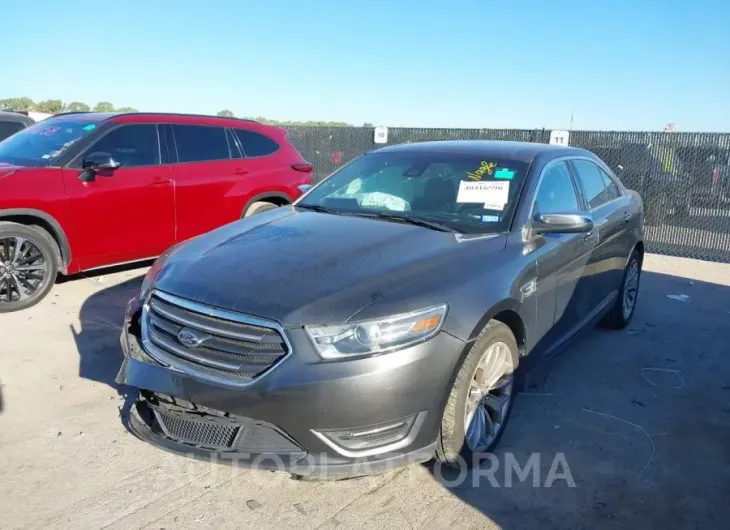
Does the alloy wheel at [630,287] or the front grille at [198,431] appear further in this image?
the alloy wheel at [630,287]

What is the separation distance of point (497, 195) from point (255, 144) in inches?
181

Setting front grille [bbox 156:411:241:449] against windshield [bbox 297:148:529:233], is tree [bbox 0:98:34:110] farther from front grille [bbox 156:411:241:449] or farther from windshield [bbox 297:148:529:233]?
front grille [bbox 156:411:241:449]

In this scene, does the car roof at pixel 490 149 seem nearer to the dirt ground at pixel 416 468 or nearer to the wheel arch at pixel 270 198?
the dirt ground at pixel 416 468

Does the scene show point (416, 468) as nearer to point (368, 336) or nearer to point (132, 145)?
point (368, 336)

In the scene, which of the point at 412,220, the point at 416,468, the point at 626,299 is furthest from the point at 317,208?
the point at 626,299

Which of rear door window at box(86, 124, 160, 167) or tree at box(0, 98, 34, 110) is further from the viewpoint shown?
tree at box(0, 98, 34, 110)

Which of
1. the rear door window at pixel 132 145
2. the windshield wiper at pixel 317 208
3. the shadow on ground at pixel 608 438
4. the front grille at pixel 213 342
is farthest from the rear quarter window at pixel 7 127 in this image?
the front grille at pixel 213 342

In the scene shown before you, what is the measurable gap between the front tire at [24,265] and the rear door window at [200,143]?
183cm

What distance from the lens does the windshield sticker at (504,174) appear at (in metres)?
3.91

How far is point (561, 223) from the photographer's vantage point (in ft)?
11.7

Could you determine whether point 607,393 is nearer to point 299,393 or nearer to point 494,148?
point 494,148

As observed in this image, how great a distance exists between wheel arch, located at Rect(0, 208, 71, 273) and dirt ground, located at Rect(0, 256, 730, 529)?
1.12 meters

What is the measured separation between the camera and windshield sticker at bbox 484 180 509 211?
374 centimetres

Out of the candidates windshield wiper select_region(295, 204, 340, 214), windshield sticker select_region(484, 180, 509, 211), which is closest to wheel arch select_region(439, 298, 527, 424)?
windshield sticker select_region(484, 180, 509, 211)
